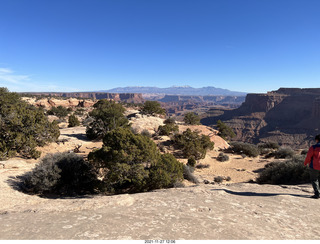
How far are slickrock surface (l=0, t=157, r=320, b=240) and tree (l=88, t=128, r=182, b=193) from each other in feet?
12.2

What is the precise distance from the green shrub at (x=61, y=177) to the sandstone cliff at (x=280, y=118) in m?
85.8

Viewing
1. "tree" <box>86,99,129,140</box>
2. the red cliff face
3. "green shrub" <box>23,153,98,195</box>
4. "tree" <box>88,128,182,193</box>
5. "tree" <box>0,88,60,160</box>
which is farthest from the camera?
the red cliff face

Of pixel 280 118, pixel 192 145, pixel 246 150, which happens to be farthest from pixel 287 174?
pixel 280 118

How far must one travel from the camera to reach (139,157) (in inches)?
419

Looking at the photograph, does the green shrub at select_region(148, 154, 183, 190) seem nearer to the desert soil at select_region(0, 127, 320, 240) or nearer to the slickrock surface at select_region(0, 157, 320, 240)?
the desert soil at select_region(0, 127, 320, 240)

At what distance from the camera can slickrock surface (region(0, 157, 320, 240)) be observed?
3572mm

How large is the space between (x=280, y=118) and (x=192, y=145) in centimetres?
11788

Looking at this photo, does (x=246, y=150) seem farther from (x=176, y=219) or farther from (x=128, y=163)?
(x=176, y=219)

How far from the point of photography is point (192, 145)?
22109mm

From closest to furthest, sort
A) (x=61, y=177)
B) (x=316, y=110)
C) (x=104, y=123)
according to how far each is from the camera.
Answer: (x=61, y=177) → (x=104, y=123) → (x=316, y=110)

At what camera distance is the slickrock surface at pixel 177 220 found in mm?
3572

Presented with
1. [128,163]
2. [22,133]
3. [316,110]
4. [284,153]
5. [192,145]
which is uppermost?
[22,133]

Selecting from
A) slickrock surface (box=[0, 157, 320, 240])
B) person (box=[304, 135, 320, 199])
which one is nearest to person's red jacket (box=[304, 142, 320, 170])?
person (box=[304, 135, 320, 199])

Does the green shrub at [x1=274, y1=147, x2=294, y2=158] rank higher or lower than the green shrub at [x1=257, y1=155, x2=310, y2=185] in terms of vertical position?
lower
